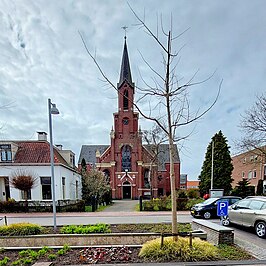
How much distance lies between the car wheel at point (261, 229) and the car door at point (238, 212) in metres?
0.93

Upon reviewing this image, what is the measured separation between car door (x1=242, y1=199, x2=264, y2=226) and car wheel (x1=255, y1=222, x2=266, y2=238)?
267mm

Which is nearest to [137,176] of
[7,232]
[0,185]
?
[0,185]

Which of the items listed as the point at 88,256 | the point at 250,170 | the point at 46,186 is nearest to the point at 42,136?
the point at 46,186

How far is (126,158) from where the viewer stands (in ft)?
128

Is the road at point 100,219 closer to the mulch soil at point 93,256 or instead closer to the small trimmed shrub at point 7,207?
the small trimmed shrub at point 7,207

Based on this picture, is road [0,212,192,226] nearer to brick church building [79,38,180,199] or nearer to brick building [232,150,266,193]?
brick building [232,150,266,193]

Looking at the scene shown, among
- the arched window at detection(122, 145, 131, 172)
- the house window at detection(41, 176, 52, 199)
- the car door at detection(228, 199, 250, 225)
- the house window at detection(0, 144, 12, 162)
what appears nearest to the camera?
Answer: the car door at detection(228, 199, 250, 225)

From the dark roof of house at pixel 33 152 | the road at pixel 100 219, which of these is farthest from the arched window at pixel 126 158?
the road at pixel 100 219

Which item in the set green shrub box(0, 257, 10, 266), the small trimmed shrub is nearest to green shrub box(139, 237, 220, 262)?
green shrub box(0, 257, 10, 266)

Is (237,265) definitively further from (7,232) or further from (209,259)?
(7,232)

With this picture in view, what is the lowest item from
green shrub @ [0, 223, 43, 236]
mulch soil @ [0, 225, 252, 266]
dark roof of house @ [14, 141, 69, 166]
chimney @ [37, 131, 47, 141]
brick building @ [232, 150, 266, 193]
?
brick building @ [232, 150, 266, 193]

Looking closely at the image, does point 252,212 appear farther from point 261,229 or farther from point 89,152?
point 89,152

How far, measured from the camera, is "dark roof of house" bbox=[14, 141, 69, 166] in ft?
71.7

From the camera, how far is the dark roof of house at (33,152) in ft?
71.7
